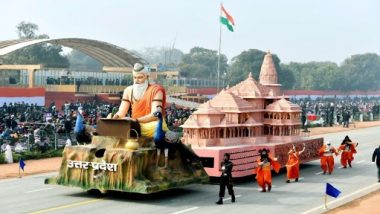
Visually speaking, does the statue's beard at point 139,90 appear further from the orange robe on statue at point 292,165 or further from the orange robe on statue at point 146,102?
the orange robe on statue at point 292,165

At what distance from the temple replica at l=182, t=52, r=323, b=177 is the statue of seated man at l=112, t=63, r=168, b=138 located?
235cm

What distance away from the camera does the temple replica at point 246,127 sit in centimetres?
1841

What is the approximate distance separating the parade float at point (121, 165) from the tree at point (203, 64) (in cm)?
9459

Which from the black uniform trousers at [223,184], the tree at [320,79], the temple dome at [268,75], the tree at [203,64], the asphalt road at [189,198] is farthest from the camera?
the tree at [320,79]

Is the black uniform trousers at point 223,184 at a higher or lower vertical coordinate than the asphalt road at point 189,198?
higher

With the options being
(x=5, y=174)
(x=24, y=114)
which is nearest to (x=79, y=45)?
(x=24, y=114)

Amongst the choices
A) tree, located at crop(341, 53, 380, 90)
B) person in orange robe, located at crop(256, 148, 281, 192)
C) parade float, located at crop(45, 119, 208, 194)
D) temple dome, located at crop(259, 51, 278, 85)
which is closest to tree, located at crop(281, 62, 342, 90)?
tree, located at crop(341, 53, 380, 90)

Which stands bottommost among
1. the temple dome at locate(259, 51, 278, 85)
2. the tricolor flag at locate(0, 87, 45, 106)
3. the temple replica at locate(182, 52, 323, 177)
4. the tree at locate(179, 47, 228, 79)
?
the temple replica at locate(182, 52, 323, 177)

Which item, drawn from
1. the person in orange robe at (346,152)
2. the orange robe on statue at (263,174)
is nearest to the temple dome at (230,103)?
the orange robe on statue at (263,174)

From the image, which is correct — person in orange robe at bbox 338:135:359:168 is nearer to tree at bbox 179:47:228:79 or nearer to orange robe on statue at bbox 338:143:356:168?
orange robe on statue at bbox 338:143:356:168

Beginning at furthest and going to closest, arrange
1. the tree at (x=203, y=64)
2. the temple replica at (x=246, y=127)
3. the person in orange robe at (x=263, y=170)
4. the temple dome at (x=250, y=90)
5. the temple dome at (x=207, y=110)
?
the tree at (x=203, y=64), the temple dome at (x=250, y=90), the temple dome at (x=207, y=110), the temple replica at (x=246, y=127), the person in orange robe at (x=263, y=170)

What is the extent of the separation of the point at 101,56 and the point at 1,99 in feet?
73.9

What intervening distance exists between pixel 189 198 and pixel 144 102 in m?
2.83

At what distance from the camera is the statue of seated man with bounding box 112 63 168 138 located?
1619 centimetres
